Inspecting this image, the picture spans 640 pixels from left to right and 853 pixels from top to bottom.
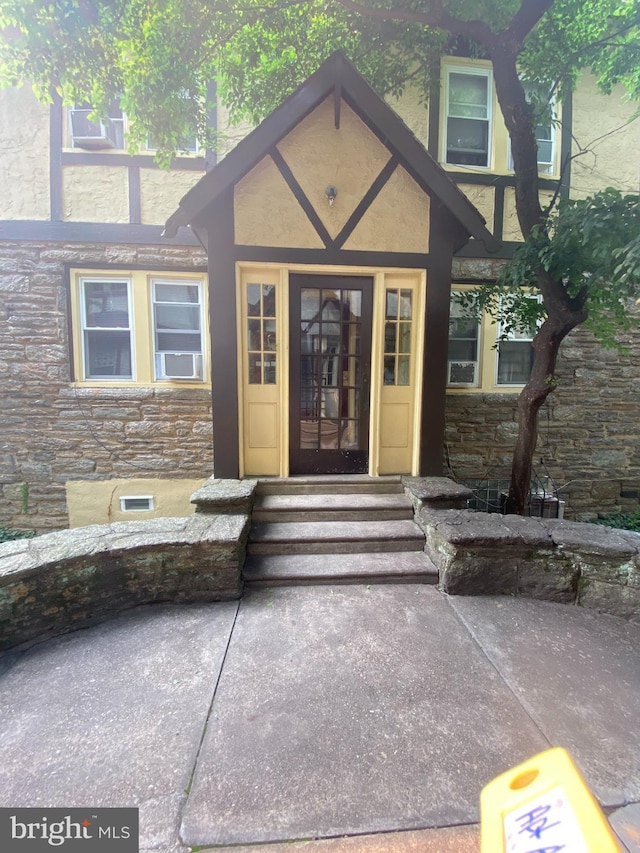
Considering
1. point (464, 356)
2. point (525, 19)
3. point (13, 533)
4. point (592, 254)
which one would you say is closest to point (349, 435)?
point (464, 356)

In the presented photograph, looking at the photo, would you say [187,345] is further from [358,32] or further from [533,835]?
[533,835]

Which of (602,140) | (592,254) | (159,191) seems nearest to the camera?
(592,254)

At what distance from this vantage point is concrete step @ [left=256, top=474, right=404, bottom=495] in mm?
4215

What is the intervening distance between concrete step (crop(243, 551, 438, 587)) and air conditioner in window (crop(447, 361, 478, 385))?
313 centimetres

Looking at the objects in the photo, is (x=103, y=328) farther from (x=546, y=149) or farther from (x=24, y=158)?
(x=546, y=149)

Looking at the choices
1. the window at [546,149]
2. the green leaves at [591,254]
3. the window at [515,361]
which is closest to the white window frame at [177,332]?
the green leaves at [591,254]

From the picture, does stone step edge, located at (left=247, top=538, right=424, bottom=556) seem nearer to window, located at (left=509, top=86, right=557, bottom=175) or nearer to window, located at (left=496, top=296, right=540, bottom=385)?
window, located at (left=496, top=296, right=540, bottom=385)

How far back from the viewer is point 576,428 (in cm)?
596

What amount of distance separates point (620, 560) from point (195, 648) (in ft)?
10.5

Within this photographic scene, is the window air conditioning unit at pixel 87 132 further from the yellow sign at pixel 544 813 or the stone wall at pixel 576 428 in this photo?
the yellow sign at pixel 544 813

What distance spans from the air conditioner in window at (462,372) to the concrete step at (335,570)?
3.13 meters

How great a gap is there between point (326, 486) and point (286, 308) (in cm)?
194

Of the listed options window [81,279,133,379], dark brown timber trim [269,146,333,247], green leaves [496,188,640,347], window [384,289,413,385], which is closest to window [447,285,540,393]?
green leaves [496,188,640,347]

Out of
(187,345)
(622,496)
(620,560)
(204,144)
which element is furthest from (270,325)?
(622,496)
